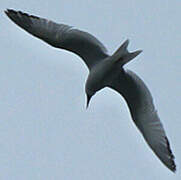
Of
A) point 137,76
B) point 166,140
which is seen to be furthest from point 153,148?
point 137,76

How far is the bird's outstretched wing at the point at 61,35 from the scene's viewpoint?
15.2 meters

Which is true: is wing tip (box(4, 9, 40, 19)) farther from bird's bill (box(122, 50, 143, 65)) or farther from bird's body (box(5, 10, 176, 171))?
bird's bill (box(122, 50, 143, 65))

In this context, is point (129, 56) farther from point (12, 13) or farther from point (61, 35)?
point (12, 13)

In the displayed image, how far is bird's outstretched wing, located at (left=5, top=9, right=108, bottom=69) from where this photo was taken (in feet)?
49.8

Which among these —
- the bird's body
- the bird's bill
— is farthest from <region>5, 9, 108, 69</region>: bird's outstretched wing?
the bird's bill

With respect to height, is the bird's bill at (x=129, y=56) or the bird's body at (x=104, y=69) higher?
the bird's bill at (x=129, y=56)

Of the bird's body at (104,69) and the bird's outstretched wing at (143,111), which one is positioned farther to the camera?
the bird's outstretched wing at (143,111)

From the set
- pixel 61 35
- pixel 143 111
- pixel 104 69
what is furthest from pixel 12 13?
pixel 143 111

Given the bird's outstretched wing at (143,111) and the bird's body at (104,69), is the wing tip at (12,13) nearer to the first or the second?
the bird's body at (104,69)

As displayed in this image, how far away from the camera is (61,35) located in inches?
599

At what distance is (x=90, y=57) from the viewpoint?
1530 cm

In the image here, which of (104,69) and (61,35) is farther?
(61,35)

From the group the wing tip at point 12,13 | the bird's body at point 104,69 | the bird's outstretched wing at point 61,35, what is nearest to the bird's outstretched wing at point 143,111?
the bird's body at point 104,69

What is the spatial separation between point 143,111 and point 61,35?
200 centimetres
